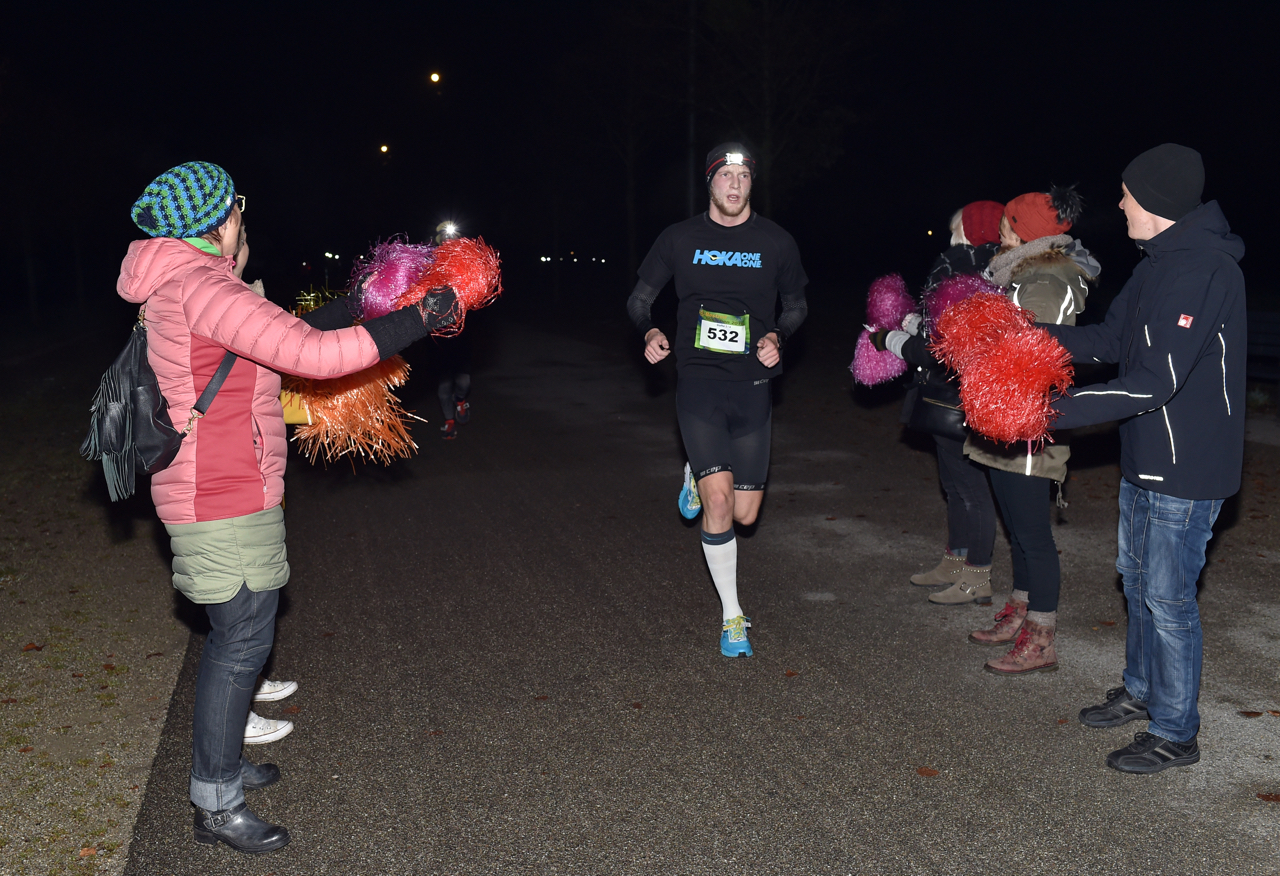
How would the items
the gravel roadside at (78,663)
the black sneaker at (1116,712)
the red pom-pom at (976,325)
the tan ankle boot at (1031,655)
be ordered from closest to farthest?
the gravel roadside at (78,663) → the red pom-pom at (976,325) → the black sneaker at (1116,712) → the tan ankle boot at (1031,655)

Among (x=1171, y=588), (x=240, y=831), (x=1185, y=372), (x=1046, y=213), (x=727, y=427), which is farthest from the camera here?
(x=727, y=427)

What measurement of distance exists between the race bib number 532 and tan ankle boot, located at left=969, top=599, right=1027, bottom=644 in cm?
190

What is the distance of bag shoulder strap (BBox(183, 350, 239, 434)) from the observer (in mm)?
3326

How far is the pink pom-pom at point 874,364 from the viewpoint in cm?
585

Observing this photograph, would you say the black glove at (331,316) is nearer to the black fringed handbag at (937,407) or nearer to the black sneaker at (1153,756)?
the black fringed handbag at (937,407)

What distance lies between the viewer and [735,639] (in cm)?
524

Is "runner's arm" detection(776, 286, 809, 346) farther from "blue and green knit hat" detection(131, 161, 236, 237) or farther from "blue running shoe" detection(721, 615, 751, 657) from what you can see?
"blue and green knit hat" detection(131, 161, 236, 237)

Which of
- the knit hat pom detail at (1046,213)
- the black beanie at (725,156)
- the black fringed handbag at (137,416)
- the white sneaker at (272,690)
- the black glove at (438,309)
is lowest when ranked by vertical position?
the white sneaker at (272,690)

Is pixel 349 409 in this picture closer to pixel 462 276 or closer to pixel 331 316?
pixel 331 316

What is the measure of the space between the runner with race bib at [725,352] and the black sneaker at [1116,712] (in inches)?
64.1

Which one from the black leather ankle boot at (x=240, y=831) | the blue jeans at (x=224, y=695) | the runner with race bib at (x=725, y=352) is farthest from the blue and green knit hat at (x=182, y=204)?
the runner with race bib at (x=725, y=352)

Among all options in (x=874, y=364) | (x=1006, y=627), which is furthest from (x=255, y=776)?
(x=874, y=364)

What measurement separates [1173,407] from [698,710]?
2.27m

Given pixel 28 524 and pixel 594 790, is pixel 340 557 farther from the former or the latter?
pixel 594 790
